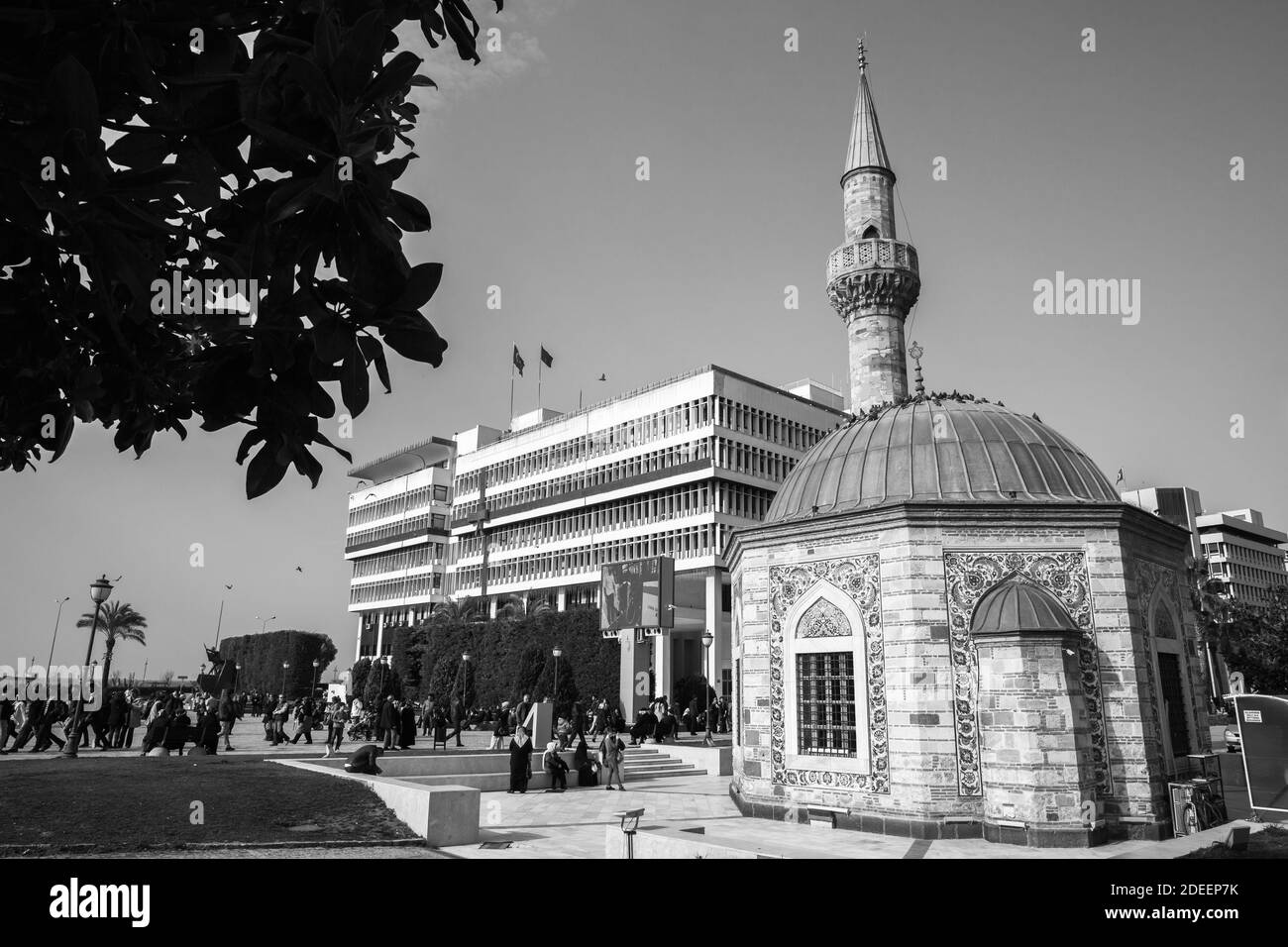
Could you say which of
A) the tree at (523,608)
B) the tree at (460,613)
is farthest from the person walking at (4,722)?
the tree at (460,613)

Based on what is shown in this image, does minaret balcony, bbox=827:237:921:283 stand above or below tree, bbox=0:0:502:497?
above

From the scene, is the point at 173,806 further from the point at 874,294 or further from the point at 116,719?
the point at 874,294

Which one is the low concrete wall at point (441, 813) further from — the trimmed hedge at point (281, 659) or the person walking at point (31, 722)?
the trimmed hedge at point (281, 659)

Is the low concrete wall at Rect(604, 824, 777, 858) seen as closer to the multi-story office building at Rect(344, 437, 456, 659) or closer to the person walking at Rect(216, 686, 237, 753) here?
the person walking at Rect(216, 686, 237, 753)

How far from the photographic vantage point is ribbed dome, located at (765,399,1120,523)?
60.8 feet

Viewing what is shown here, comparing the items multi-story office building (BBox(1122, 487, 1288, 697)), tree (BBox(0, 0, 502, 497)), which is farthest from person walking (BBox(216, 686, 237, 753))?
multi-story office building (BBox(1122, 487, 1288, 697))

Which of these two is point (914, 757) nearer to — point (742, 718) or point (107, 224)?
point (742, 718)

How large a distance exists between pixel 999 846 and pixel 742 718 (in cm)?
647

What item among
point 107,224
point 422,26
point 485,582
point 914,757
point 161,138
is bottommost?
point 914,757

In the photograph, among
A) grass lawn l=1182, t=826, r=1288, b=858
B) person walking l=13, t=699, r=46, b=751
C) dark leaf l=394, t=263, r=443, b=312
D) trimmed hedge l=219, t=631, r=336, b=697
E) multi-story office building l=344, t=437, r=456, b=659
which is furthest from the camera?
trimmed hedge l=219, t=631, r=336, b=697

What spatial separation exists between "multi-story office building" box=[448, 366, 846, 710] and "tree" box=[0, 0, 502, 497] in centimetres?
3959

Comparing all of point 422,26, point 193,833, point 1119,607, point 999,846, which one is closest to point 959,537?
point 1119,607

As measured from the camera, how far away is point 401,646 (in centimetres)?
6656

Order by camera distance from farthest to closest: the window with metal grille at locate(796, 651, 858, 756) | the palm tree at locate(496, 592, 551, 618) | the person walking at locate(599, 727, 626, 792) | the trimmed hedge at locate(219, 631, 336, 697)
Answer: the trimmed hedge at locate(219, 631, 336, 697) < the palm tree at locate(496, 592, 551, 618) < the person walking at locate(599, 727, 626, 792) < the window with metal grille at locate(796, 651, 858, 756)
